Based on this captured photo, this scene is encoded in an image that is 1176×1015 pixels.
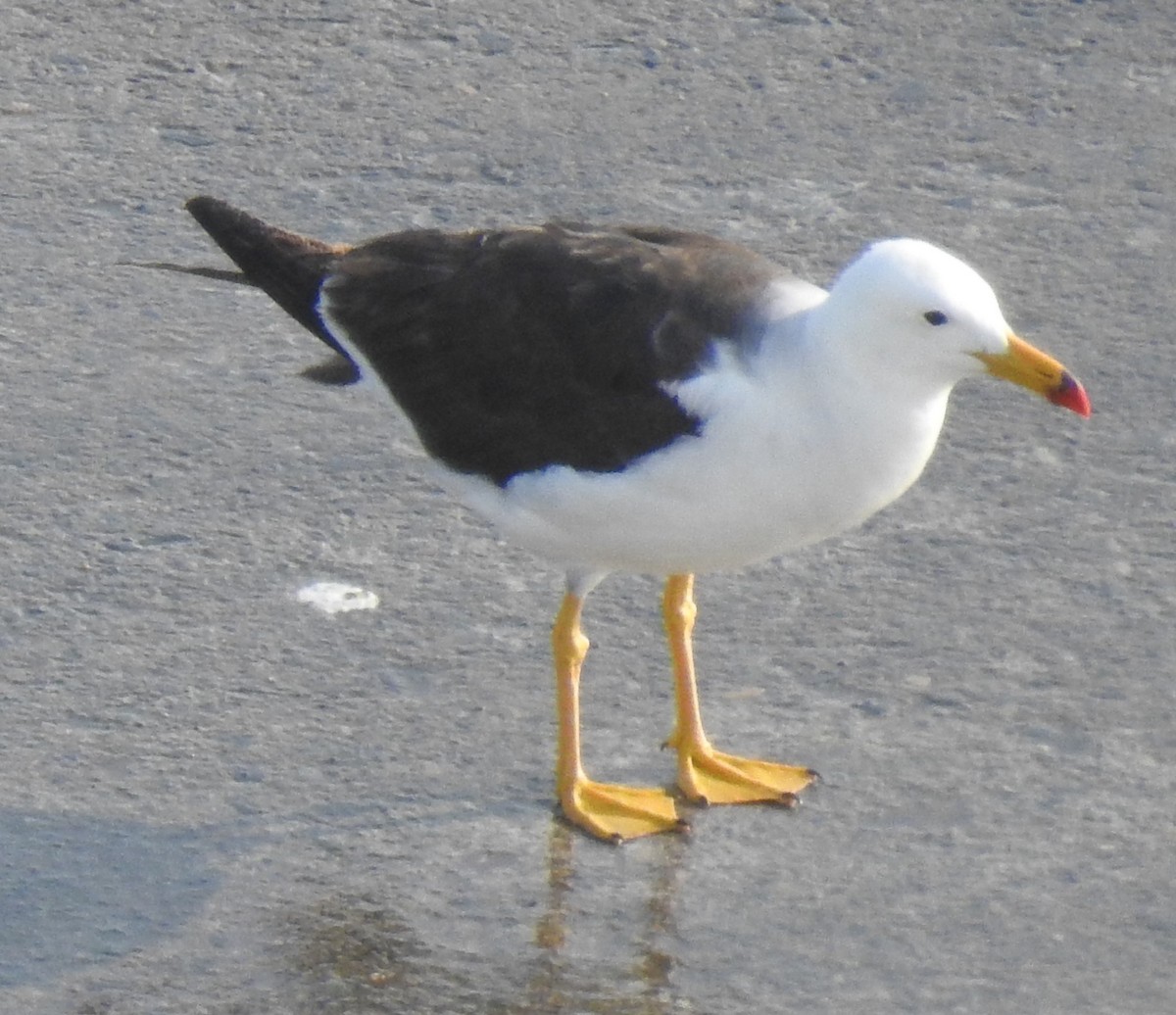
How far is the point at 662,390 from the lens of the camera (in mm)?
4652

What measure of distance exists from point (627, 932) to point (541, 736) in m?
0.71

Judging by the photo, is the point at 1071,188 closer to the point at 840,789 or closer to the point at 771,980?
the point at 840,789

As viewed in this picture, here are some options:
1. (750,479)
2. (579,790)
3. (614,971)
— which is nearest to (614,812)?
(579,790)

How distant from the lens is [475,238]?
5.15 meters

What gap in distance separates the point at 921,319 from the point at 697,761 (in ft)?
3.63

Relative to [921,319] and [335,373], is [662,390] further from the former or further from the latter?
[335,373]

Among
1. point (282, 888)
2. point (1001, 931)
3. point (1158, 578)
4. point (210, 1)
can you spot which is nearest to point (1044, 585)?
point (1158, 578)

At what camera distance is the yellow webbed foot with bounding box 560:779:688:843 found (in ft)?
15.7

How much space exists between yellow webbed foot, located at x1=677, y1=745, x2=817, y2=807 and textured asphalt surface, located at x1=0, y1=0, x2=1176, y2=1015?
50mm

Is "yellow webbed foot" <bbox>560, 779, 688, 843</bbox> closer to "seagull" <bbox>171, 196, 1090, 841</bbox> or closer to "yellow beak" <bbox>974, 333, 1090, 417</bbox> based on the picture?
"seagull" <bbox>171, 196, 1090, 841</bbox>

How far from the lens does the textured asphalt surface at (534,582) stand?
4445 millimetres

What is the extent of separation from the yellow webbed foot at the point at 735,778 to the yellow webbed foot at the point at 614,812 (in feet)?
0.30

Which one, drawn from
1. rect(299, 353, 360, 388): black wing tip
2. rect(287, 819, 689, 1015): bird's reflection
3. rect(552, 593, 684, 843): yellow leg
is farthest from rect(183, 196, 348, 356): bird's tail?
rect(287, 819, 689, 1015): bird's reflection

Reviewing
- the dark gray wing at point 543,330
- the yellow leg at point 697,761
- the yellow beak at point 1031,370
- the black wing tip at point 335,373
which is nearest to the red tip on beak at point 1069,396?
the yellow beak at point 1031,370
